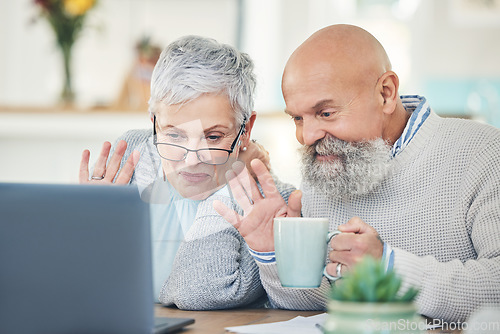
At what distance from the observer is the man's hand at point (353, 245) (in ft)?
3.43

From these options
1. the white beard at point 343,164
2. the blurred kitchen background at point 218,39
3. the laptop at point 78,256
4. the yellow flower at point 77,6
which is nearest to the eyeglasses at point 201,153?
the white beard at point 343,164

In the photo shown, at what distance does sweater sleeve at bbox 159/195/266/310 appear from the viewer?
4.01ft

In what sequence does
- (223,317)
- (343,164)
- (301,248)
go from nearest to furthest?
(301,248), (223,317), (343,164)

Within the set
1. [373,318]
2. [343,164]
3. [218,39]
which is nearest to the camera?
[373,318]

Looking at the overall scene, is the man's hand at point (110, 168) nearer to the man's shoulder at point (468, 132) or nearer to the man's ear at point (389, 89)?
the man's ear at point (389, 89)

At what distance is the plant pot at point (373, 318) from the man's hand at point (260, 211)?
535 mm

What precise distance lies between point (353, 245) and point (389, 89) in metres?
0.52

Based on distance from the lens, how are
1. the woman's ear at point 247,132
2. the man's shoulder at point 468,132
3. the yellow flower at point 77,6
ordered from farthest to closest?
the yellow flower at point 77,6 < the woman's ear at point 247,132 < the man's shoulder at point 468,132

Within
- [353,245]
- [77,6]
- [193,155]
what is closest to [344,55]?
[193,155]

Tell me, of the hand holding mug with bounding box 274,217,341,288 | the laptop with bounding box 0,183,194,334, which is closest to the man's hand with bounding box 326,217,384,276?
the hand holding mug with bounding box 274,217,341,288

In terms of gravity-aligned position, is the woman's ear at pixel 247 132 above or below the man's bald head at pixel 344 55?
below

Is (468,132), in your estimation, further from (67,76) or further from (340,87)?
(67,76)

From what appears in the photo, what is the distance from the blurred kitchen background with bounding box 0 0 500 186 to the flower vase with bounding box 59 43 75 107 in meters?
0.05

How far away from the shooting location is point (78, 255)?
78 centimetres
